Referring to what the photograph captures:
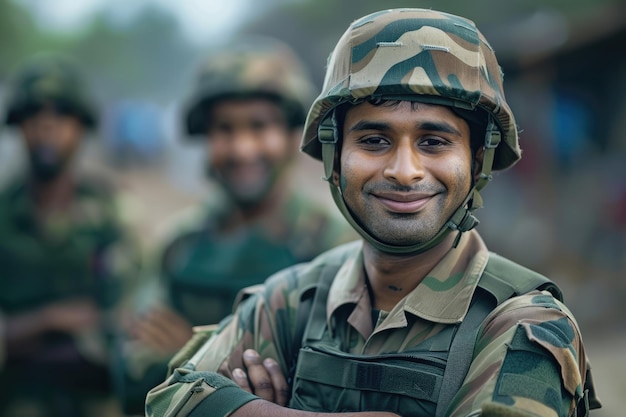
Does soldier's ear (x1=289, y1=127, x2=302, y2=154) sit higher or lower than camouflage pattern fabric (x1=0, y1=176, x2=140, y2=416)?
higher

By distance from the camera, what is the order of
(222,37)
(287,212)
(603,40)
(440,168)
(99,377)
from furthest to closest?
1. (222,37)
2. (603,40)
3. (99,377)
4. (287,212)
5. (440,168)

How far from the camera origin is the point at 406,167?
265 centimetres

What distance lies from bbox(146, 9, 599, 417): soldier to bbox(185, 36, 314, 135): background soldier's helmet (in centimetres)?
334

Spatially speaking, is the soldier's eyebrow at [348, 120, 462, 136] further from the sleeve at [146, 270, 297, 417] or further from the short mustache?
the sleeve at [146, 270, 297, 417]

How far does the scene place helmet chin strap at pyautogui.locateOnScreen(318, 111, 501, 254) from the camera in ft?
9.15

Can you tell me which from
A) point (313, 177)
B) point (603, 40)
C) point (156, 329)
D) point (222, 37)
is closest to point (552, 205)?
point (603, 40)

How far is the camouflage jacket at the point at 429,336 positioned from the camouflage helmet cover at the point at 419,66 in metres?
0.53

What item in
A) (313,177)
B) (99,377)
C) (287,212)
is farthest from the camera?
(313,177)

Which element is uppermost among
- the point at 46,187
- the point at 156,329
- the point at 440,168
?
the point at 440,168

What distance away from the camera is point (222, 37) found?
164 feet

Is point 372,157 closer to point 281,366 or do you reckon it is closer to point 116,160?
point 281,366

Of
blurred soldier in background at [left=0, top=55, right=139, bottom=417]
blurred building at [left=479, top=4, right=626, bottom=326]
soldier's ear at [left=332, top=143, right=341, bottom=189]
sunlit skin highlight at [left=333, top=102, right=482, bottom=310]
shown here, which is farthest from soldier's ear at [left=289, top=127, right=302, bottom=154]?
blurred building at [left=479, top=4, right=626, bottom=326]

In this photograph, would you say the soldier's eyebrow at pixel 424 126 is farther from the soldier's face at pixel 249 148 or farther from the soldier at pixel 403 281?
the soldier's face at pixel 249 148

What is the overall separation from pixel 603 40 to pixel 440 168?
10.4m
